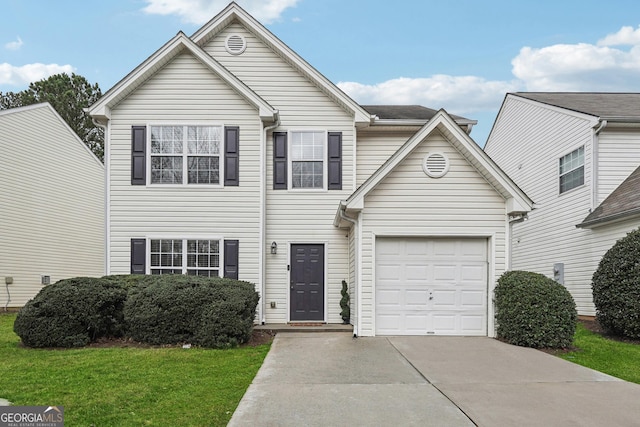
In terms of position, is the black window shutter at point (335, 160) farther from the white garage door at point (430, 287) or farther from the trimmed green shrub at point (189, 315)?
the trimmed green shrub at point (189, 315)

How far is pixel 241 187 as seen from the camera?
12719 millimetres

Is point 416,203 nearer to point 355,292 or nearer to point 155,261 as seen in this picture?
point 355,292

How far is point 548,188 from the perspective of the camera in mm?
16469

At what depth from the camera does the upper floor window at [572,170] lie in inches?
573

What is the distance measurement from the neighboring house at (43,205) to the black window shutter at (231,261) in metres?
9.17

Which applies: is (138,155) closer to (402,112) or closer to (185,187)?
(185,187)

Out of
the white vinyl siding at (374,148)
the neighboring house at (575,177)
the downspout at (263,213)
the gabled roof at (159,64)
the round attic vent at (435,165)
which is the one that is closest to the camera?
the round attic vent at (435,165)

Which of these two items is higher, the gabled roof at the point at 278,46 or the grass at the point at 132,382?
the gabled roof at the point at 278,46

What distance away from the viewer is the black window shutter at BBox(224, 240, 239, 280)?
12.5m

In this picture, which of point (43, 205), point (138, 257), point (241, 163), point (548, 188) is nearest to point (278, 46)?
point (241, 163)

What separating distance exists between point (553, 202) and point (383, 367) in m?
11.0

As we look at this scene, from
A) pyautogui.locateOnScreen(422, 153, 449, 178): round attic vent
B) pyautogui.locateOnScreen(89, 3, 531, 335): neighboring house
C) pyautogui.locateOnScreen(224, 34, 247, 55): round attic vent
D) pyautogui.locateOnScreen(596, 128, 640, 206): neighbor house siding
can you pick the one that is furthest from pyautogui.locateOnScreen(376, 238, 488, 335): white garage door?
pyautogui.locateOnScreen(224, 34, 247, 55): round attic vent

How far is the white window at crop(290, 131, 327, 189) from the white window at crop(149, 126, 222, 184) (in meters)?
1.99

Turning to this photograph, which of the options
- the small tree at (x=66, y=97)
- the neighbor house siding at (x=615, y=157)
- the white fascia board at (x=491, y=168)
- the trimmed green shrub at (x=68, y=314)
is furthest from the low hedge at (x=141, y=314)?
the small tree at (x=66, y=97)
